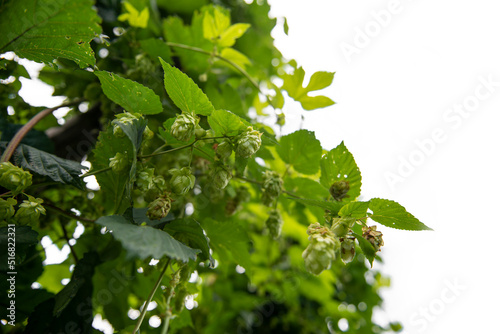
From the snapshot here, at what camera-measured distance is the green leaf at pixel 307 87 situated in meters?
1.08

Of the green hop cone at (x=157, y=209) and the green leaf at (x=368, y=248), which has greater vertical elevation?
the green leaf at (x=368, y=248)

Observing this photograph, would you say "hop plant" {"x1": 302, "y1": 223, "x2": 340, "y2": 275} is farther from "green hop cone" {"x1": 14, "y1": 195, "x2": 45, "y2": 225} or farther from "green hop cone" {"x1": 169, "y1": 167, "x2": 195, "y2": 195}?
"green hop cone" {"x1": 14, "y1": 195, "x2": 45, "y2": 225}

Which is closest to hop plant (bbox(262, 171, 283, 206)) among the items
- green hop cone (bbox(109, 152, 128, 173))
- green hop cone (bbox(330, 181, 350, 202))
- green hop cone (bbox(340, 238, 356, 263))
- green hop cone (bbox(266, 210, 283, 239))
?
green hop cone (bbox(266, 210, 283, 239))

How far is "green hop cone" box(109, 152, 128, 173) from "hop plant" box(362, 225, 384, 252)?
0.57 m

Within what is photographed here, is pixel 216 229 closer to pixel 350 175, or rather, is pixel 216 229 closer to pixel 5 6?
pixel 350 175

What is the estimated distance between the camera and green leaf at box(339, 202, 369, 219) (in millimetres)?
720

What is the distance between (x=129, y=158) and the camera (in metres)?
0.77

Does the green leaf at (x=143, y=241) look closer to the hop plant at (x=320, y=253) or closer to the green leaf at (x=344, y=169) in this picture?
the hop plant at (x=320, y=253)

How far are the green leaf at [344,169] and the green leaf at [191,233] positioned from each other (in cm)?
36

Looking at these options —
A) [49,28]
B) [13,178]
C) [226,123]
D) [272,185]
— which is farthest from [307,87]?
[13,178]

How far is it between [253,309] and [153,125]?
160 centimetres

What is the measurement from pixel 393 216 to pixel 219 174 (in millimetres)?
412

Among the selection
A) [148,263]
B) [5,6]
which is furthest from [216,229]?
[5,6]

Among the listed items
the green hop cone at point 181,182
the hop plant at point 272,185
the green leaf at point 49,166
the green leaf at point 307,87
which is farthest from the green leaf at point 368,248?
the green leaf at point 49,166
